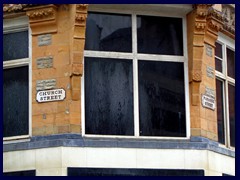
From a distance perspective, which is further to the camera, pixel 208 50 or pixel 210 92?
pixel 208 50

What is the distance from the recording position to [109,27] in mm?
14984

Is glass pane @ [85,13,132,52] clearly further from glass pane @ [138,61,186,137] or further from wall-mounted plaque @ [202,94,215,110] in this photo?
wall-mounted plaque @ [202,94,215,110]

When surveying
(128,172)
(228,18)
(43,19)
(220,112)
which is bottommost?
(128,172)

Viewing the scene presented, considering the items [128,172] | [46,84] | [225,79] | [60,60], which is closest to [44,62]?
[60,60]

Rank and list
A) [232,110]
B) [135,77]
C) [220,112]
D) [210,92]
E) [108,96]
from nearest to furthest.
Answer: [108,96], [135,77], [210,92], [220,112], [232,110]

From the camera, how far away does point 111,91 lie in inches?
579

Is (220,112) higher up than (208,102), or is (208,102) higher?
(208,102)

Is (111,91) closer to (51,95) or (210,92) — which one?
(51,95)

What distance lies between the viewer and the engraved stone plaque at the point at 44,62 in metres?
14.6

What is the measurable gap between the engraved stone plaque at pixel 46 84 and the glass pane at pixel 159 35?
1.80 metres

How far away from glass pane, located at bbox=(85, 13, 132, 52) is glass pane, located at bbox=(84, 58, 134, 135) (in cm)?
28

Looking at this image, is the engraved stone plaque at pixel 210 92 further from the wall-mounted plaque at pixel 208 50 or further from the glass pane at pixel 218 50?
the glass pane at pixel 218 50

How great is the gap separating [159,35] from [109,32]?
1009 millimetres

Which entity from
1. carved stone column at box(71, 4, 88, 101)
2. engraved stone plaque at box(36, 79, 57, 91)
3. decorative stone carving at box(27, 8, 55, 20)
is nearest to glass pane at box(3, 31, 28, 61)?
decorative stone carving at box(27, 8, 55, 20)
